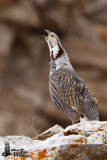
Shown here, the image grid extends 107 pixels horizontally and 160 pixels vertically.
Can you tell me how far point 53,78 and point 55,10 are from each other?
60.7 ft

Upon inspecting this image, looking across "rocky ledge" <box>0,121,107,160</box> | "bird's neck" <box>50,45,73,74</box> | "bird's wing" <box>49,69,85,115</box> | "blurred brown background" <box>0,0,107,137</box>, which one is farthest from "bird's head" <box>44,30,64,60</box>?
"blurred brown background" <box>0,0,107,137</box>

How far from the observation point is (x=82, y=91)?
8.75 m

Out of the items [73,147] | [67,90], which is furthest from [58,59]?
[73,147]

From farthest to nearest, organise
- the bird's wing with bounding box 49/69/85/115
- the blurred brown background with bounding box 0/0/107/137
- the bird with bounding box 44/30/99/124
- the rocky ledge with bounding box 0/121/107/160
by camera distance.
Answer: the blurred brown background with bounding box 0/0/107/137 < the bird's wing with bounding box 49/69/85/115 < the bird with bounding box 44/30/99/124 < the rocky ledge with bounding box 0/121/107/160

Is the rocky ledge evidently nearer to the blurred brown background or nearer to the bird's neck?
the bird's neck

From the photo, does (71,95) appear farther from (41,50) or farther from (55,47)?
(41,50)

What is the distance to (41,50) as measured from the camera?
2705 centimetres

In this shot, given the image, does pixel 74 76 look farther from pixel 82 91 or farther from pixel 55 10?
pixel 55 10

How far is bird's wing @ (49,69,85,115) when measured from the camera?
8633 mm

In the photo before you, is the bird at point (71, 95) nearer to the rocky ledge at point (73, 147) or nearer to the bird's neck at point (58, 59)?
the bird's neck at point (58, 59)

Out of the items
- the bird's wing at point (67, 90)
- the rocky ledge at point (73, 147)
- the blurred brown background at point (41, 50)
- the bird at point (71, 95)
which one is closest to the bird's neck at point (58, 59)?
the bird at point (71, 95)

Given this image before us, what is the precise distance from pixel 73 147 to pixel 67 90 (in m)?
3.72

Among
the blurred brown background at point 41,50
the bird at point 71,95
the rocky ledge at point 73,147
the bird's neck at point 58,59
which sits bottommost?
the rocky ledge at point 73,147

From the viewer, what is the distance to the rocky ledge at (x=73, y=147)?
5.14 m
